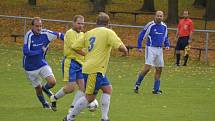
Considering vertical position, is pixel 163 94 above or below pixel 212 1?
below

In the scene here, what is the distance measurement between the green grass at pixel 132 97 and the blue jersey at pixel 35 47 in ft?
2.99

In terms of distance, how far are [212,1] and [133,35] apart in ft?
32.2

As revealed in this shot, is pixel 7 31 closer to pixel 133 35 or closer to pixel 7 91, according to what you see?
pixel 133 35

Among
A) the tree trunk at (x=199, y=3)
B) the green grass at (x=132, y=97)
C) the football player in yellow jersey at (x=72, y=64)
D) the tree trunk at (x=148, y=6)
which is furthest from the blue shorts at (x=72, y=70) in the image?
the tree trunk at (x=199, y=3)

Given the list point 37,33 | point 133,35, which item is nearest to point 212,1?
point 133,35

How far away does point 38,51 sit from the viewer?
14.1 metres

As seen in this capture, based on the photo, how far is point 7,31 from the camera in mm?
34844

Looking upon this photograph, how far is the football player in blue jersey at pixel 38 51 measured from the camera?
1396 cm

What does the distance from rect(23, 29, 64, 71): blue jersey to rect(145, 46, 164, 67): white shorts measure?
14.0ft

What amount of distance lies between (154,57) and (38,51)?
4.64 meters

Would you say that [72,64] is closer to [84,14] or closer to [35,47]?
[35,47]

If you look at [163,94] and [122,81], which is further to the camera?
[122,81]

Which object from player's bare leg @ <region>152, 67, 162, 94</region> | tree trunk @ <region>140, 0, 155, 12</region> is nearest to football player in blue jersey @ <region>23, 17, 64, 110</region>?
player's bare leg @ <region>152, 67, 162, 94</region>

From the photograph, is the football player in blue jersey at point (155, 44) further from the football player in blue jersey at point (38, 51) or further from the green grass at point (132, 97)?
the football player in blue jersey at point (38, 51)
